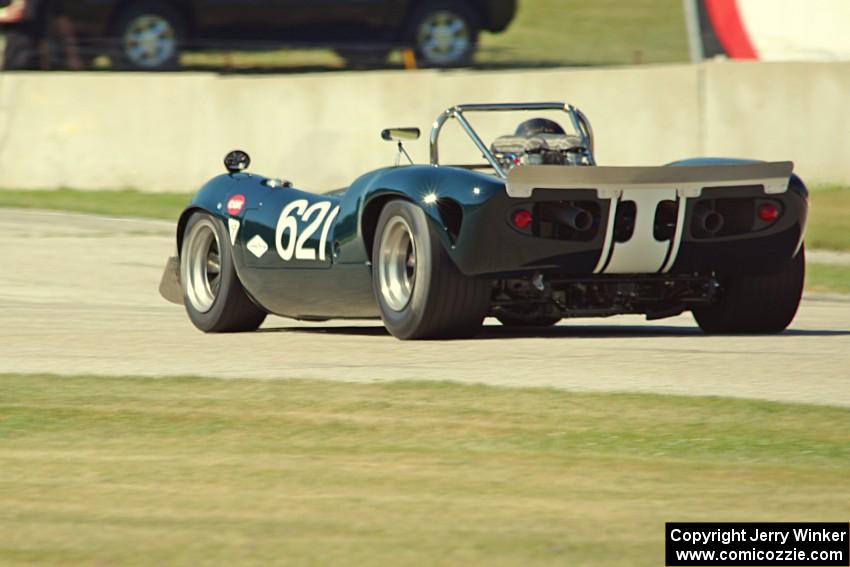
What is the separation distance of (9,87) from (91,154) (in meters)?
1.29

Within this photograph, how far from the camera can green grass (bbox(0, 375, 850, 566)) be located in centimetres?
487

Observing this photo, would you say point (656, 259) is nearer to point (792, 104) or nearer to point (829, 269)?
point (829, 269)

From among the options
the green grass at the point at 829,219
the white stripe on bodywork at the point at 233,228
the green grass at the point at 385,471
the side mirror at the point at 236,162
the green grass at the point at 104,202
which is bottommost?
the green grass at the point at 829,219

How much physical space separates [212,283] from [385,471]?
5.06 metres

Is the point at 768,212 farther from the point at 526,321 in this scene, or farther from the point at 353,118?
the point at 353,118

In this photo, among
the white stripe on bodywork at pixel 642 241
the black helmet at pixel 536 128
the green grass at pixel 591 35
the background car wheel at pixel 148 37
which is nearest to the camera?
the white stripe on bodywork at pixel 642 241

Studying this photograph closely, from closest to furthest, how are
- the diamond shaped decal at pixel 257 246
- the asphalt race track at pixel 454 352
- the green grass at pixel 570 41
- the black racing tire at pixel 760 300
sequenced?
the asphalt race track at pixel 454 352 < the black racing tire at pixel 760 300 < the diamond shaped decal at pixel 257 246 < the green grass at pixel 570 41

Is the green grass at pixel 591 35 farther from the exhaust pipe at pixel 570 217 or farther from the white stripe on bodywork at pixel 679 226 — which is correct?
the exhaust pipe at pixel 570 217

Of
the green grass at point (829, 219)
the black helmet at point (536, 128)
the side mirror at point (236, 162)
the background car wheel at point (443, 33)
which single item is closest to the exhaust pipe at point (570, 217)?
the black helmet at point (536, 128)

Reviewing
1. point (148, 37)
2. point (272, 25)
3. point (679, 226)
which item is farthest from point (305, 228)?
point (272, 25)

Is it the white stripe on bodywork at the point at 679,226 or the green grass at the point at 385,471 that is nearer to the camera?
the green grass at the point at 385,471

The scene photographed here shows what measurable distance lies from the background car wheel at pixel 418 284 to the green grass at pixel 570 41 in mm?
17432

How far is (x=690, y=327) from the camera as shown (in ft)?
36.6

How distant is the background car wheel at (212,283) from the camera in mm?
10492
